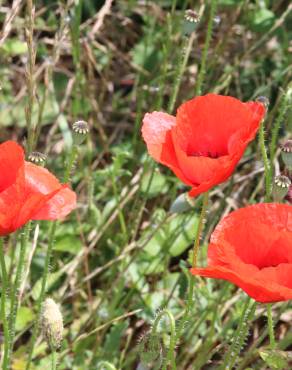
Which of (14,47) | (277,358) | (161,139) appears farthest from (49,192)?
(14,47)

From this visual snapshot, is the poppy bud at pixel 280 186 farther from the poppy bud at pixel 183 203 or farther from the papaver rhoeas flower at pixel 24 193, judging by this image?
the papaver rhoeas flower at pixel 24 193

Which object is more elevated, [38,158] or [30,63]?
[30,63]

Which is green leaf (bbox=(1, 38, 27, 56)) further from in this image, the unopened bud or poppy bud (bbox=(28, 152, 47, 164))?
the unopened bud

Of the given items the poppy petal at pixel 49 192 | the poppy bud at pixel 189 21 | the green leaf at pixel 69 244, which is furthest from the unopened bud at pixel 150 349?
the green leaf at pixel 69 244

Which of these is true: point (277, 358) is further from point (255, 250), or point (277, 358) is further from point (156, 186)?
point (156, 186)

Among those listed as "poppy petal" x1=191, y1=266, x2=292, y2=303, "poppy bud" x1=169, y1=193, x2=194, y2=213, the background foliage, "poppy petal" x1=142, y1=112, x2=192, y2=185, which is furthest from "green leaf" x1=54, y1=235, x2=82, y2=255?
"poppy petal" x1=191, y1=266, x2=292, y2=303
